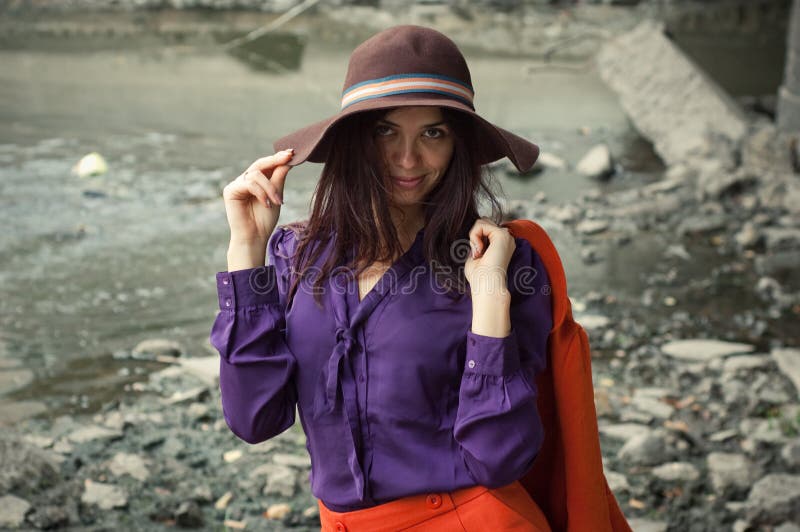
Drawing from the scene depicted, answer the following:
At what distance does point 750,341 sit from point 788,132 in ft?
10.5

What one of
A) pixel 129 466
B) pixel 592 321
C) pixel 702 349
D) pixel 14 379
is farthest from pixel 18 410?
pixel 702 349

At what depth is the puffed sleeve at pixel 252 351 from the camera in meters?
2.08

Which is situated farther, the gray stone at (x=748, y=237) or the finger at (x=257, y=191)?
the gray stone at (x=748, y=237)

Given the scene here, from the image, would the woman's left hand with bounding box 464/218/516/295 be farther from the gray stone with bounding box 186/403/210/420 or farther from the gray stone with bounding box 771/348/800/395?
the gray stone with bounding box 771/348/800/395

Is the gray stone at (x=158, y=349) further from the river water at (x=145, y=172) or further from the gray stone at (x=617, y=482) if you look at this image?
the gray stone at (x=617, y=482)

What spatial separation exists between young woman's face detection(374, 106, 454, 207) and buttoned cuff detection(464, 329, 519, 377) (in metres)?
0.39

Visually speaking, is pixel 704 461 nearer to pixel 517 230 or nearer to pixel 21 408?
pixel 517 230

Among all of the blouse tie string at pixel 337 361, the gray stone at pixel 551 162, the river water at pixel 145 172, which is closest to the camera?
the blouse tie string at pixel 337 361

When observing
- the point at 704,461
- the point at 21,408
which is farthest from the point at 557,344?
the point at 21,408

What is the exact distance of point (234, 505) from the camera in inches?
140

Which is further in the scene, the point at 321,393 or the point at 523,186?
the point at 523,186

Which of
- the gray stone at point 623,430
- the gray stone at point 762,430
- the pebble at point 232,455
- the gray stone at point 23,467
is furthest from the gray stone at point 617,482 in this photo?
the gray stone at point 23,467

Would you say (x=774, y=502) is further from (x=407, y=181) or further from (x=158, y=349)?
(x=158, y=349)

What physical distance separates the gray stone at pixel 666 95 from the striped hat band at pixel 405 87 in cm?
621
